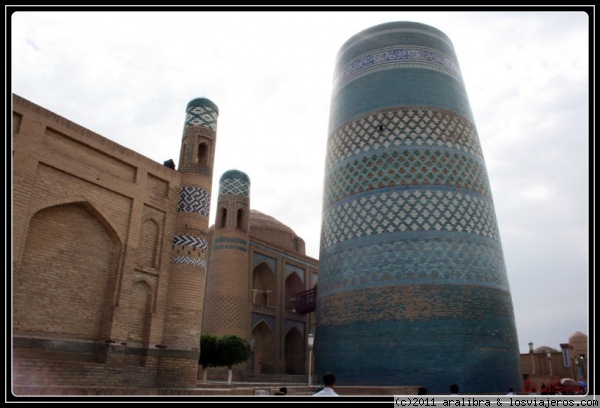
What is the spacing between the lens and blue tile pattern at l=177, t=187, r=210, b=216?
7977 millimetres

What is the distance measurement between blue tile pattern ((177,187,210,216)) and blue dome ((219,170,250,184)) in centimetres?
623

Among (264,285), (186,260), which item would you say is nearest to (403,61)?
(186,260)

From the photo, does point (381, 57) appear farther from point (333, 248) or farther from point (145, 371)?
point (145, 371)

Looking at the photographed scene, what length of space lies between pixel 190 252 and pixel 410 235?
379 cm

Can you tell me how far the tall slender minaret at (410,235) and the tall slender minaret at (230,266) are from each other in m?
4.06

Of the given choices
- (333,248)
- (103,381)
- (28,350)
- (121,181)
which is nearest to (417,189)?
(333,248)

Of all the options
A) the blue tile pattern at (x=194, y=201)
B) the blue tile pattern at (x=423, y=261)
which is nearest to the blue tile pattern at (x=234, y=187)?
the blue tile pattern at (x=194, y=201)

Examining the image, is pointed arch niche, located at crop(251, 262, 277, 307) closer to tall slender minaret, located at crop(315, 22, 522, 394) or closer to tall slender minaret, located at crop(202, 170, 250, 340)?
tall slender minaret, located at crop(202, 170, 250, 340)

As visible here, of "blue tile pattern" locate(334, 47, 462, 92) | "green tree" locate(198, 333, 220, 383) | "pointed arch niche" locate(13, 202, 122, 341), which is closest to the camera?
"pointed arch niche" locate(13, 202, 122, 341)

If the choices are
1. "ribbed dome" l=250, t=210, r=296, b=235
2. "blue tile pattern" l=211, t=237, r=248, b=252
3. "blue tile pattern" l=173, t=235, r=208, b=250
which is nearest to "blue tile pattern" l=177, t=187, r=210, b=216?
"blue tile pattern" l=173, t=235, r=208, b=250

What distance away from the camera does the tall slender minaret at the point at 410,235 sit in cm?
771

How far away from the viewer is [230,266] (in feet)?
42.7

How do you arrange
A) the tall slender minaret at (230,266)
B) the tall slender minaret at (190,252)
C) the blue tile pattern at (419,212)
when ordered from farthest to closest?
the tall slender minaret at (230,266), the blue tile pattern at (419,212), the tall slender minaret at (190,252)

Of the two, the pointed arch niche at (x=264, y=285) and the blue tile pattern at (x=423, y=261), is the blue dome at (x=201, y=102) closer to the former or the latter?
the blue tile pattern at (x=423, y=261)
